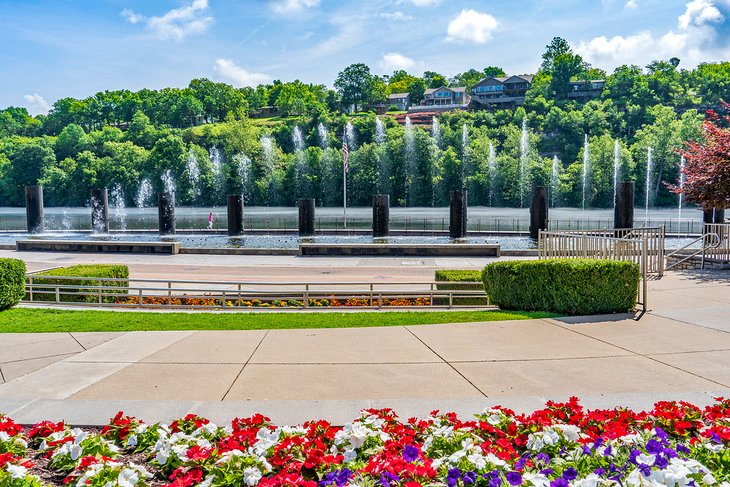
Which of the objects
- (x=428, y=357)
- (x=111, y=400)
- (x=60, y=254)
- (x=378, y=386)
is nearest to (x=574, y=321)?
(x=428, y=357)

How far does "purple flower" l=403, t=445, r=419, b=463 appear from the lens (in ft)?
14.2

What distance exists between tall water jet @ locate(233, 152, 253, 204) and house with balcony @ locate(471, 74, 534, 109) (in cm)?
6599

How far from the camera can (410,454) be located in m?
4.34

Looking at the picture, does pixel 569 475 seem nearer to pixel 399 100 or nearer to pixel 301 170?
pixel 301 170

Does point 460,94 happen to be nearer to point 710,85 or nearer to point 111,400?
point 710,85

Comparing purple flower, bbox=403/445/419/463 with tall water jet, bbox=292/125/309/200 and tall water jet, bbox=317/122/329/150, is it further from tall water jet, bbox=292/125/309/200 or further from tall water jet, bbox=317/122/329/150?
tall water jet, bbox=317/122/329/150

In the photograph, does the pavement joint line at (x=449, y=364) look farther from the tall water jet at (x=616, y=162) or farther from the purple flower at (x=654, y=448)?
the tall water jet at (x=616, y=162)

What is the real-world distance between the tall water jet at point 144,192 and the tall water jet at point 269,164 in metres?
21.8

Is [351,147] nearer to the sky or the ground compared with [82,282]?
nearer to the sky

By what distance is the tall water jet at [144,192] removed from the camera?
364 ft

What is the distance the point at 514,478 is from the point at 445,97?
188 metres

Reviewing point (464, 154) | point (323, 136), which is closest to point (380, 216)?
point (464, 154)

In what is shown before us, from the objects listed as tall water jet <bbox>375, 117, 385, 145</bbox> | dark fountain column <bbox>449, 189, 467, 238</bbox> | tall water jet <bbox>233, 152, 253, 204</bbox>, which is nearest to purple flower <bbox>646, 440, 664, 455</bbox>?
dark fountain column <bbox>449, 189, 467, 238</bbox>

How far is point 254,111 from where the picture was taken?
651 feet
